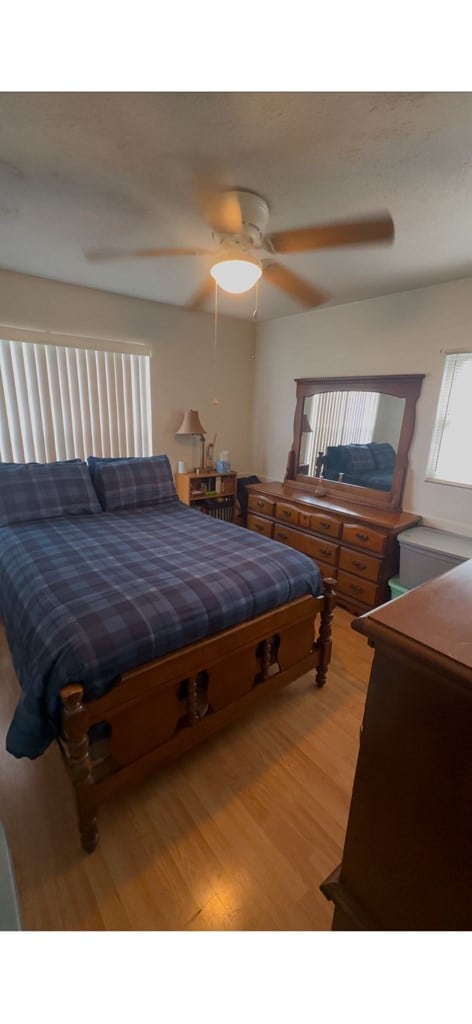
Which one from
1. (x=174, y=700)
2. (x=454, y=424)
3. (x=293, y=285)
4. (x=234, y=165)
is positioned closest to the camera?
(x=234, y=165)

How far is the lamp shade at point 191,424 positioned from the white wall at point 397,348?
87 centimetres

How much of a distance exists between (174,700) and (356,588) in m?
1.71

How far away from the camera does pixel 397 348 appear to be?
2.69 meters

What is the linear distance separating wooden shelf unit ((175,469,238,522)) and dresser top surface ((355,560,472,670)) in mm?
2873

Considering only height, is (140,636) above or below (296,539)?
above

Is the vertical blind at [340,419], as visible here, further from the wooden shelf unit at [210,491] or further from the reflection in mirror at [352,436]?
the wooden shelf unit at [210,491]

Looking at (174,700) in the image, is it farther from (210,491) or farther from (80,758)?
(210,491)

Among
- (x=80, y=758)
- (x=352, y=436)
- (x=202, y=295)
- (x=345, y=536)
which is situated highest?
(x=202, y=295)

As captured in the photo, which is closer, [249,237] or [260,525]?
[249,237]

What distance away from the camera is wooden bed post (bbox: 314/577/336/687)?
1890 mm

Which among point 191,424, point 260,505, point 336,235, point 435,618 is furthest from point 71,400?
point 435,618

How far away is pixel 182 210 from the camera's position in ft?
5.23
